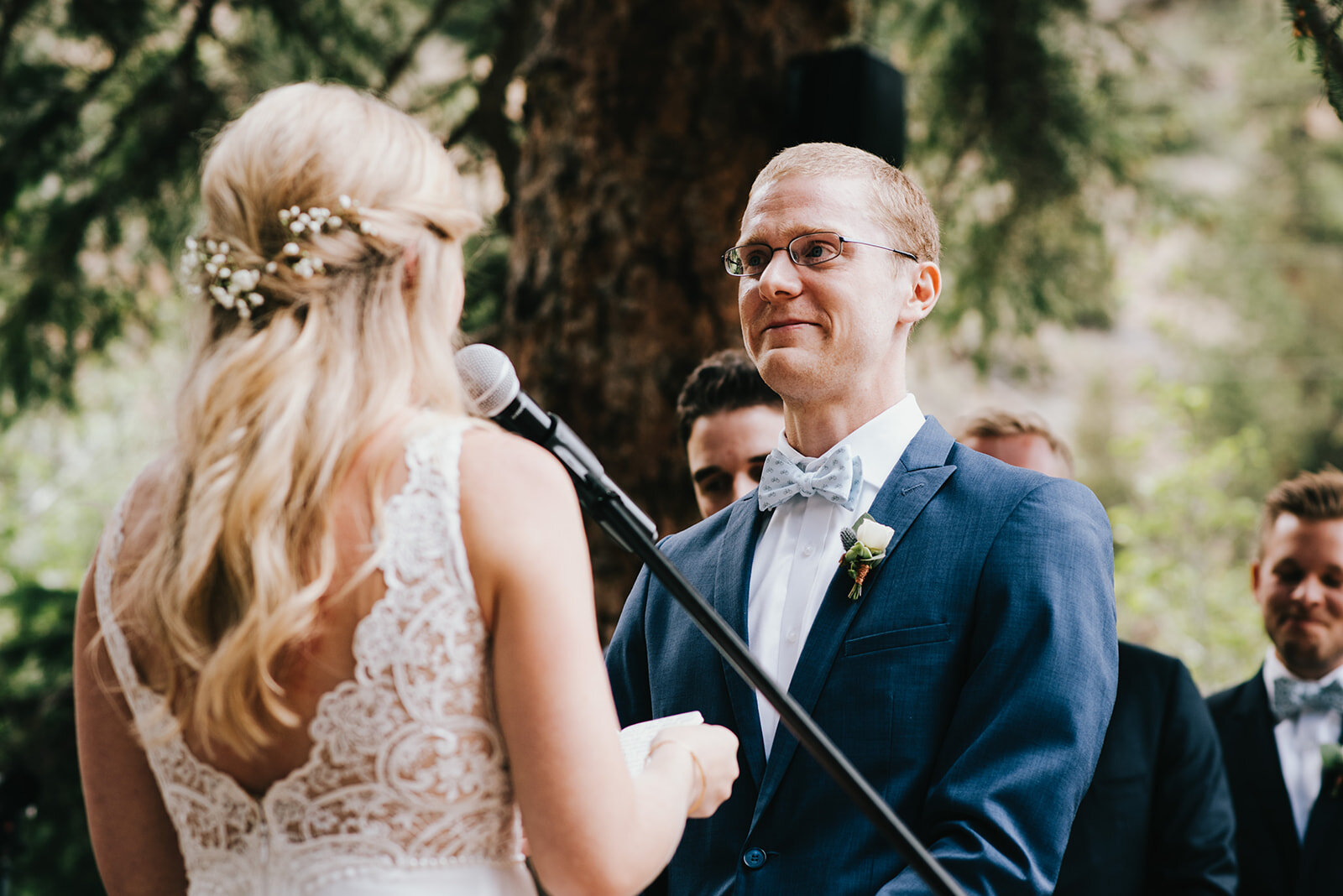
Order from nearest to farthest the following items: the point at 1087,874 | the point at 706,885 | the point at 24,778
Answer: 1. the point at 706,885
2. the point at 1087,874
3. the point at 24,778

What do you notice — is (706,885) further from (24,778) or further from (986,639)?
(24,778)

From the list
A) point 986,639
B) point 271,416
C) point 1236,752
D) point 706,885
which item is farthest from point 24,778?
point 1236,752

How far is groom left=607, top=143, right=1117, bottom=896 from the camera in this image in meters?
1.79

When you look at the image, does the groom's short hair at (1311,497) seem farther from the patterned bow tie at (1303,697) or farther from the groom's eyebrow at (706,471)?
the groom's eyebrow at (706,471)

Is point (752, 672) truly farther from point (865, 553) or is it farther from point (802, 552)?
point (802, 552)

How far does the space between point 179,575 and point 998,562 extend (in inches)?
49.4

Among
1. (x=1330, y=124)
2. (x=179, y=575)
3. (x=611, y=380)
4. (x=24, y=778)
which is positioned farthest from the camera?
(x=1330, y=124)

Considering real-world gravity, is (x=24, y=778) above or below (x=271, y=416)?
below

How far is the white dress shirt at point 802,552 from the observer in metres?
2.10

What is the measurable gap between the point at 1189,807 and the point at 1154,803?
95 mm

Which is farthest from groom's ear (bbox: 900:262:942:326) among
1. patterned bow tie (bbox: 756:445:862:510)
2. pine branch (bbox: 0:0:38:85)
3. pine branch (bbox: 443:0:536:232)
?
pine branch (bbox: 0:0:38:85)

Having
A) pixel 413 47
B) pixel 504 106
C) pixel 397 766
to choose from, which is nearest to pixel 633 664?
pixel 397 766

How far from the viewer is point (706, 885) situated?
6.62ft

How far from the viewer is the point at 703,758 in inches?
64.9
